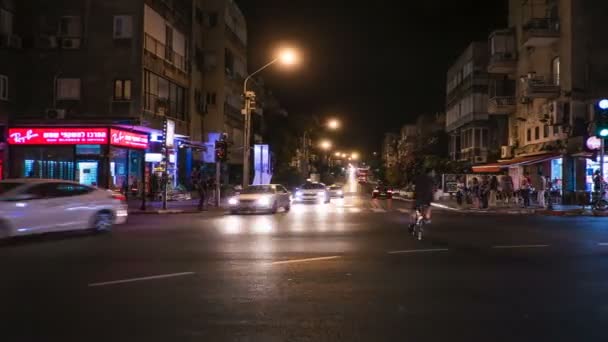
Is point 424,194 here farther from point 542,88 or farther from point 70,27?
point 70,27

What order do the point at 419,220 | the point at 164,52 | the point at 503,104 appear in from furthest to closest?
the point at 503,104 → the point at 164,52 → the point at 419,220

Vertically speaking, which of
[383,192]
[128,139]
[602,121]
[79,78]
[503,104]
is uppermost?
[503,104]

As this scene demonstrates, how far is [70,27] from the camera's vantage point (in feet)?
113

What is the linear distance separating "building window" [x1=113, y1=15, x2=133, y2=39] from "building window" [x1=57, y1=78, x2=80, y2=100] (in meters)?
3.32

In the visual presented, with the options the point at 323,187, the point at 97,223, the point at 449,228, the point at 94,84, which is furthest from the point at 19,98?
the point at 449,228

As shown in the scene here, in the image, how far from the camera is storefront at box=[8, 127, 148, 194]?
3272 centimetres

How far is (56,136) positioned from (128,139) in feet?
12.0

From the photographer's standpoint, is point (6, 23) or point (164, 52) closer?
point (6, 23)

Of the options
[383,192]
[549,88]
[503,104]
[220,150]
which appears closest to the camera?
[220,150]

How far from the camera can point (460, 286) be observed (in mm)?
9484

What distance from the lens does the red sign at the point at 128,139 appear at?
1289 inches

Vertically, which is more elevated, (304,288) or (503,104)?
(503,104)

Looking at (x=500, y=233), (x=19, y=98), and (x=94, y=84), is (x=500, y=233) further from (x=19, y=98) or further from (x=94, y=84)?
(x=19, y=98)

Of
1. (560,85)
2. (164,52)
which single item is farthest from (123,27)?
(560,85)
